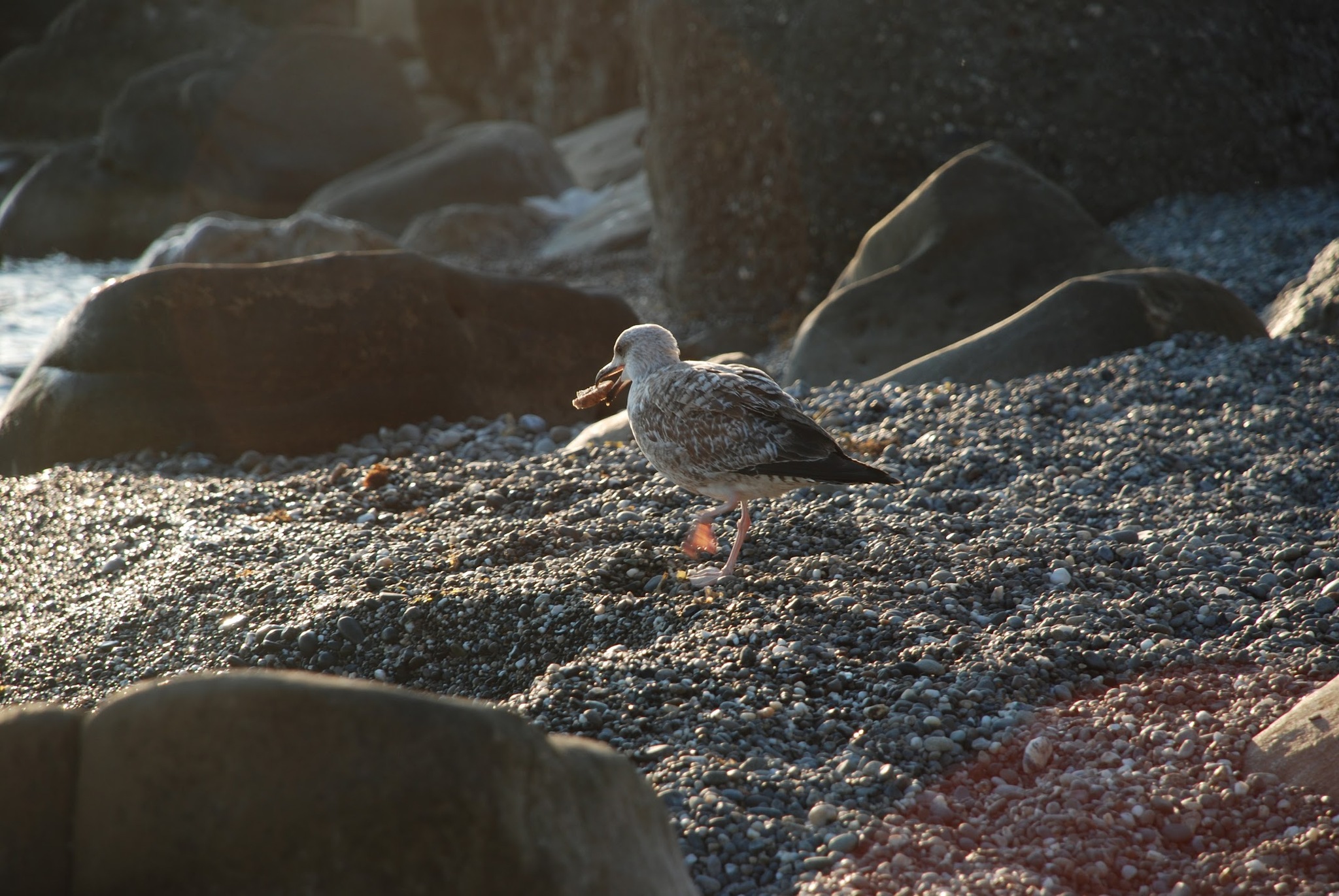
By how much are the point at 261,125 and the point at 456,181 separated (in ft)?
18.8

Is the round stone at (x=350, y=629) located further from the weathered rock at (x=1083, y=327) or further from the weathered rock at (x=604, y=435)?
the weathered rock at (x=1083, y=327)

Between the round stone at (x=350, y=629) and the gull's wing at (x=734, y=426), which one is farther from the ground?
the gull's wing at (x=734, y=426)

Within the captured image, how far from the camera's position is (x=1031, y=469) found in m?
5.71

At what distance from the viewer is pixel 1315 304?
7.55 m

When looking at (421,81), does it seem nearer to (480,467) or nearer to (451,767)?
(480,467)

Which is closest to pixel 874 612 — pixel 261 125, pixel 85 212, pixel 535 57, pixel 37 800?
pixel 37 800

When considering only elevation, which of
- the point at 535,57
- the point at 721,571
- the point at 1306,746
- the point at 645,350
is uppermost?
the point at 535,57

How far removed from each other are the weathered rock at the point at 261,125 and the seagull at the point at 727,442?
19.9 meters

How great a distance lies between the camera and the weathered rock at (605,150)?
68.8 feet

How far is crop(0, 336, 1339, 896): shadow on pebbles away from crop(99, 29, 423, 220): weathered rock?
1692cm

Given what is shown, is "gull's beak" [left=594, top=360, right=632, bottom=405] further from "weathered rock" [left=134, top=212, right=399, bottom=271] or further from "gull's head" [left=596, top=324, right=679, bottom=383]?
"weathered rock" [left=134, top=212, right=399, bottom=271]

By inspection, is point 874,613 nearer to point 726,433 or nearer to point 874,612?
point 874,612

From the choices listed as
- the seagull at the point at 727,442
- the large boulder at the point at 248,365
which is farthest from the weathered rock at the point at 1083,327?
the large boulder at the point at 248,365

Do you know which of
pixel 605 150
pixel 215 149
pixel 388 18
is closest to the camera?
pixel 215 149
